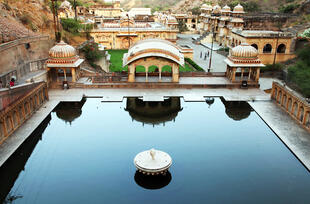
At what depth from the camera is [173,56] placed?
28812mm

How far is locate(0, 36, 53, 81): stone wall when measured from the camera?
82.8 feet

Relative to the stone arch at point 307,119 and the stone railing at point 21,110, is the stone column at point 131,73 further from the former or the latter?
the stone arch at point 307,119

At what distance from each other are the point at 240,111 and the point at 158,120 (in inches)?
297

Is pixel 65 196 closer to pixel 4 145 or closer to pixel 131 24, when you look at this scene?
pixel 4 145

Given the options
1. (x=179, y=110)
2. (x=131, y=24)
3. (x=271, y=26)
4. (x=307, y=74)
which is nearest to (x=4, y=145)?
(x=179, y=110)

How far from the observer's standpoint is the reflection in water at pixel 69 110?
22.5 metres

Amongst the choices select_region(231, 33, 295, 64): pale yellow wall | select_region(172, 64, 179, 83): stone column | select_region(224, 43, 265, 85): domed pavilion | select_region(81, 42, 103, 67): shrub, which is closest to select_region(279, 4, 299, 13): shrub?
select_region(231, 33, 295, 64): pale yellow wall

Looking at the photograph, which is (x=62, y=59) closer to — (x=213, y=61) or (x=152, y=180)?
(x=152, y=180)

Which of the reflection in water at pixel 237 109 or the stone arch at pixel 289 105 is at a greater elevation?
the stone arch at pixel 289 105

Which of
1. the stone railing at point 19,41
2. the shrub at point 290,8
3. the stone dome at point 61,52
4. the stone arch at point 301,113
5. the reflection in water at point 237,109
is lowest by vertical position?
the reflection in water at point 237,109

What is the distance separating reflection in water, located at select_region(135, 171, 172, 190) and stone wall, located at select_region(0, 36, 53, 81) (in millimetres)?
16847

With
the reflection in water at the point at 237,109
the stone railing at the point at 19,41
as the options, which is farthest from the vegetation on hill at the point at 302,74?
the stone railing at the point at 19,41

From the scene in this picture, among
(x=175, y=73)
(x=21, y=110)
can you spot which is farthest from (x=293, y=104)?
(x=21, y=110)

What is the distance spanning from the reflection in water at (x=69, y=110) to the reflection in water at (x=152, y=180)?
940 cm
